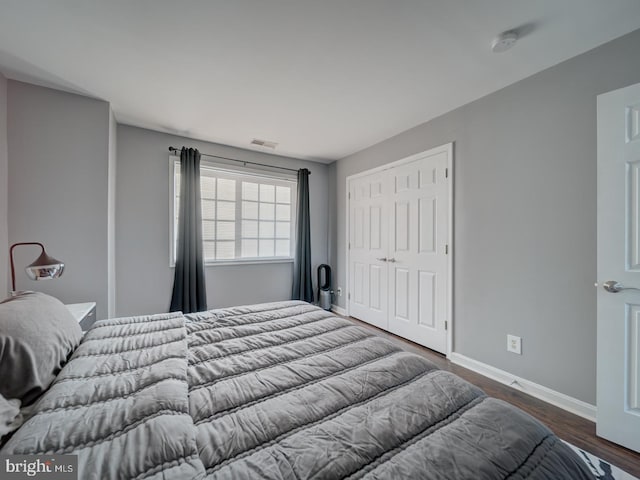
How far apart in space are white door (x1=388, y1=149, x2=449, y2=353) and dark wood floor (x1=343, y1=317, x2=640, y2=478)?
542 mm

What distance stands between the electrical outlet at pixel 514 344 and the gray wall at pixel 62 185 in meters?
3.59

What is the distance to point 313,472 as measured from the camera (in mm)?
667

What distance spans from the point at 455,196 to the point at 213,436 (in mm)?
2655

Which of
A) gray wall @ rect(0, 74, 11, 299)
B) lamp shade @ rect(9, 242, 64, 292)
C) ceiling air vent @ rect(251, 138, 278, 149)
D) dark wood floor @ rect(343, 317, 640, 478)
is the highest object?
ceiling air vent @ rect(251, 138, 278, 149)

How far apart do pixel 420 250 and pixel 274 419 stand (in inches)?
97.9

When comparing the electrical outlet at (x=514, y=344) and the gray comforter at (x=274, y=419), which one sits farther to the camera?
the electrical outlet at (x=514, y=344)

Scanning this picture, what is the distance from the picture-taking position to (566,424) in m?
1.73

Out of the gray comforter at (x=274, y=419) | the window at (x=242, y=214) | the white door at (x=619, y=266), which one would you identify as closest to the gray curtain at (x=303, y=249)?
the window at (x=242, y=214)

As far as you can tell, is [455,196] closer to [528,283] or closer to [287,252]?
[528,283]

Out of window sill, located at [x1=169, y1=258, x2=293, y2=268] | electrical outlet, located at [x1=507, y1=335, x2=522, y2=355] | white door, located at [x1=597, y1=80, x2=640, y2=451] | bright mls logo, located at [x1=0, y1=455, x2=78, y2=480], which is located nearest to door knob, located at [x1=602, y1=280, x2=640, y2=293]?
white door, located at [x1=597, y1=80, x2=640, y2=451]

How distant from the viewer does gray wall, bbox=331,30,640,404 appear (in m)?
1.78

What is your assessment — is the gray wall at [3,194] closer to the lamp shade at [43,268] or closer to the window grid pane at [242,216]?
the lamp shade at [43,268]

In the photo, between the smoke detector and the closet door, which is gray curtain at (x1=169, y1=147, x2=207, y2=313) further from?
the smoke detector

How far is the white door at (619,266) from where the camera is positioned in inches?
59.1
